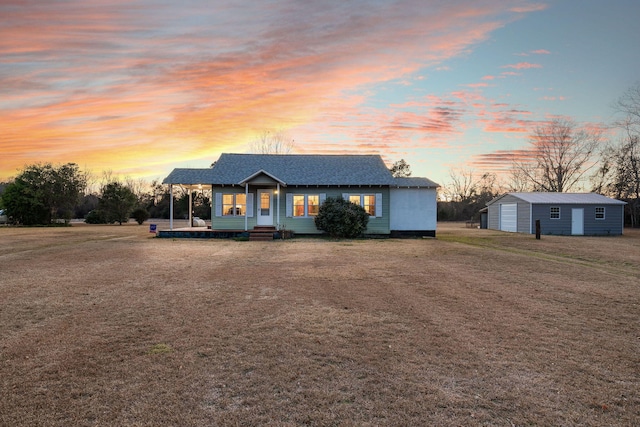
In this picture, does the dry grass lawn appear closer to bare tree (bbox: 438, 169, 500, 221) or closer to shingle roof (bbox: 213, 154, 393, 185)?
shingle roof (bbox: 213, 154, 393, 185)

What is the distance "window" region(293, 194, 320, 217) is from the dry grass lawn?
12845 millimetres

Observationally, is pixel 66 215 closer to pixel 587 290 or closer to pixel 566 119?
pixel 587 290

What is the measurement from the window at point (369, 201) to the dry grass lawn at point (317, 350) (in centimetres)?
1275

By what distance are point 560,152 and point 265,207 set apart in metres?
38.4

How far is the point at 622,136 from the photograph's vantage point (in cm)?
3781

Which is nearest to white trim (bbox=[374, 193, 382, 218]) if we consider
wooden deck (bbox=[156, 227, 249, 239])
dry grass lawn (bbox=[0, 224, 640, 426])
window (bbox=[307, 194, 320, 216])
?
window (bbox=[307, 194, 320, 216])

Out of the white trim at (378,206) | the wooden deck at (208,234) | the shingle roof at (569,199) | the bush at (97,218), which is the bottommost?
the wooden deck at (208,234)

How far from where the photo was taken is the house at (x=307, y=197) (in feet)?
70.4

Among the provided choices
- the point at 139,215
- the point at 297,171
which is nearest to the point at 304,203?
the point at 297,171

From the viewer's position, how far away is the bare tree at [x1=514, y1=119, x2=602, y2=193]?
4021 centimetres

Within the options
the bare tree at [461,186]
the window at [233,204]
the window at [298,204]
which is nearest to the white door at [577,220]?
the window at [298,204]

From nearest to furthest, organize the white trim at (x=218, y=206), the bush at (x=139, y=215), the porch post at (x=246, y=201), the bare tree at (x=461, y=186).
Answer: the porch post at (x=246, y=201)
the white trim at (x=218, y=206)
the bush at (x=139, y=215)
the bare tree at (x=461, y=186)

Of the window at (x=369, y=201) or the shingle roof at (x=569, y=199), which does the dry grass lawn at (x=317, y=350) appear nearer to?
the window at (x=369, y=201)

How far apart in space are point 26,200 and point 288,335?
126 ft
